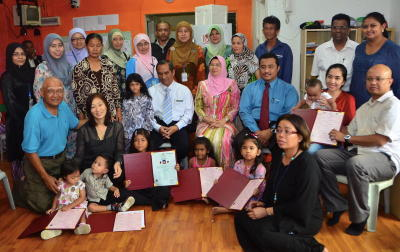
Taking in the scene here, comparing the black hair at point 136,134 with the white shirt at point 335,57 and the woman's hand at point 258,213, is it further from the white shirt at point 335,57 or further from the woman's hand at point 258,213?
the white shirt at point 335,57

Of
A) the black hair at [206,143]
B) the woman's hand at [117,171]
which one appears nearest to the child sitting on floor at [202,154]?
the black hair at [206,143]

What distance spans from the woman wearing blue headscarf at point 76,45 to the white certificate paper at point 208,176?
204cm

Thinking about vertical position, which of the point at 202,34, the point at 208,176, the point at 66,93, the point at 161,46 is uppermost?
the point at 202,34

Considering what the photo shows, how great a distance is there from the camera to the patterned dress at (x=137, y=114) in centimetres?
369

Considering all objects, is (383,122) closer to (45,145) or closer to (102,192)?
(102,192)

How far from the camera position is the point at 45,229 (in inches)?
106

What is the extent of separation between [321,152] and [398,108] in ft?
2.26

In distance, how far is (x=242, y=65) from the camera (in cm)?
411

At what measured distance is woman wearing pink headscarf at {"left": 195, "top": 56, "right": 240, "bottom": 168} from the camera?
373cm

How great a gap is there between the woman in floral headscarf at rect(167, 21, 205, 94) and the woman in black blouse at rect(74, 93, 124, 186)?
1.17 meters

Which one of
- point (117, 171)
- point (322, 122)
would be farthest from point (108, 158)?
point (322, 122)

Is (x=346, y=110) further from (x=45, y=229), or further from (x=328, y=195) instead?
(x=45, y=229)

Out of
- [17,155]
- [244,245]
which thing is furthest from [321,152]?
[17,155]

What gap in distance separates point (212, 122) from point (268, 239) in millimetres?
Answer: 1707
